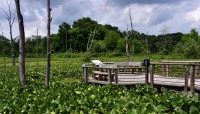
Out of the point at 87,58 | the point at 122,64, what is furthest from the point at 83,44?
the point at 122,64

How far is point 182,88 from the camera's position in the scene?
12344 mm

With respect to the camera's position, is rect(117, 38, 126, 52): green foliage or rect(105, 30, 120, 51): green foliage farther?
rect(105, 30, 120, 51): green foliage

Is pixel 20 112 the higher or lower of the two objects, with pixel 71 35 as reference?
lower

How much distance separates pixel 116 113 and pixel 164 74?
8618 millimetres

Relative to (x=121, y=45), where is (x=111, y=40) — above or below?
above

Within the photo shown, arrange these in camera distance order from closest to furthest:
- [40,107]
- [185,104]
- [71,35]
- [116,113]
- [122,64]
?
[116,113] → [185,104] → [40,107] → [122,64] → [71,35]

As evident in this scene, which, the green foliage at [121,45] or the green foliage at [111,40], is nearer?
the green foliage at [121,45]

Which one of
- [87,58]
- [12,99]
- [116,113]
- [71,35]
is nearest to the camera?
[116,113]

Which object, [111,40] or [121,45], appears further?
[111,40]

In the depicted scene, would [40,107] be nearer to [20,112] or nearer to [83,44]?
[20,112]

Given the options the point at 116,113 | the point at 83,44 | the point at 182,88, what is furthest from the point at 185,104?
the point at 83,44

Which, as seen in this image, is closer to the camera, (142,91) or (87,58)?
(142,91)

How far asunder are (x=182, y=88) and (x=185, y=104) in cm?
366

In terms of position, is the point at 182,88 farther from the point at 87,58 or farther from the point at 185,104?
the point at 87,58
